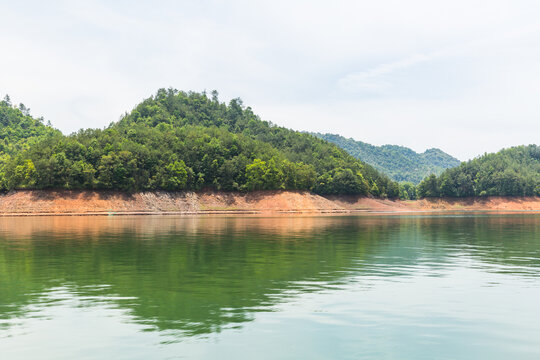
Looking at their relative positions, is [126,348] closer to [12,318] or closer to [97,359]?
[97,359]

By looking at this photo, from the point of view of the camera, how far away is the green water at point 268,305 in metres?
16.8

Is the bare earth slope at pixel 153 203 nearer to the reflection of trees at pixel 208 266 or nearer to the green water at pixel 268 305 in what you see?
the reflection of trees at pixel 208 266

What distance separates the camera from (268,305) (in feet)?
74.7

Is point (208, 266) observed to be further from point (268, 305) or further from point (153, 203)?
point (153, 203)

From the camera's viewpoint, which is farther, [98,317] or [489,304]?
[489,304]

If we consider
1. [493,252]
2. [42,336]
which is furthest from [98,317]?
[493,252]

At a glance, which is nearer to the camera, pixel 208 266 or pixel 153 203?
pixel 208 266

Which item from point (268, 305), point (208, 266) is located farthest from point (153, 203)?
point (268, 305)

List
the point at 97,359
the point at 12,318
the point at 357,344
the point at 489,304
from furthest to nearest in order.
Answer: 1. the point at 489,304
2. the point at 12,318
3. the point at 357,344
4. the point at 97,359

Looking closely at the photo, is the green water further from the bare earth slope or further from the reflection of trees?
the bare earth slope

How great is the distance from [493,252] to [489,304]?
24859mm

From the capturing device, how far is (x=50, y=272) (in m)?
33.0

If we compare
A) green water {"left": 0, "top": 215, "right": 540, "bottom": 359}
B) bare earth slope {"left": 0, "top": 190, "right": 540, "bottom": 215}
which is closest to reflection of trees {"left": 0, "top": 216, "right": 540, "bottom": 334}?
green water {"left": 0, "top": 215, "right": 540, "bottom": 359}

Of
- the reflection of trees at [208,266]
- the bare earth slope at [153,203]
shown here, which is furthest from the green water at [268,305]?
the bare earth slope at [153,203]
